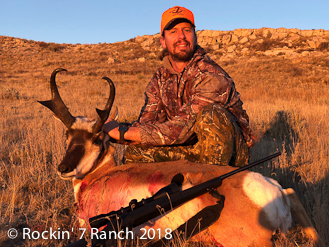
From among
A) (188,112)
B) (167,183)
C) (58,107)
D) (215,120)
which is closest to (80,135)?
(58,107)

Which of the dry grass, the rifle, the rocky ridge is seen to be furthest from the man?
the rocky ridge

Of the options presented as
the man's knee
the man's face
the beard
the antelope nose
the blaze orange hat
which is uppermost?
the blaze orange hat

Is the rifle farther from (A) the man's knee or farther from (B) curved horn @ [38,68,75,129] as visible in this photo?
(B) curved horn @ [38,68,75,129]

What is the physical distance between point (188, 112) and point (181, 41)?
1.17 m

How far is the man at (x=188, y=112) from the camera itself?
126 inches

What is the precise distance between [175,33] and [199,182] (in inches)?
98.0

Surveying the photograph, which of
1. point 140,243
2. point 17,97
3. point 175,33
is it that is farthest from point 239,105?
point 17,97

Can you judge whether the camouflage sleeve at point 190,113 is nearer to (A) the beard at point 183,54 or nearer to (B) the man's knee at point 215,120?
(B) the man's knee at point 215,120

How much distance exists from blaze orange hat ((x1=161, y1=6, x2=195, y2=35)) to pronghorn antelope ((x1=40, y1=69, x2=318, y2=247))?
1668mm

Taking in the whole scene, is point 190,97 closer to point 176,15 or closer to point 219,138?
point 219,138

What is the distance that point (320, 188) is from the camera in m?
3.69

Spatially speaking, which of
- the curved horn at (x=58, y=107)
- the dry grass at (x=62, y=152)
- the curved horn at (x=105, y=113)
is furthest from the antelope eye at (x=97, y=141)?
the dry grass at (x=62, y=152)

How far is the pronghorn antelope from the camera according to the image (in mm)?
2303

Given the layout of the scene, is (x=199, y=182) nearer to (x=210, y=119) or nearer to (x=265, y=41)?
(x=210, y=119)
